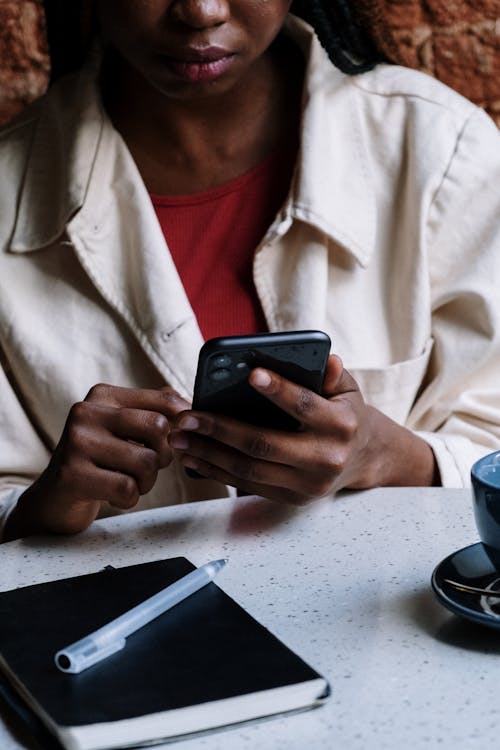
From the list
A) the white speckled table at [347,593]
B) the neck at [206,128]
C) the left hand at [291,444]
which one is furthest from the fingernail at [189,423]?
the neck at [206,128]

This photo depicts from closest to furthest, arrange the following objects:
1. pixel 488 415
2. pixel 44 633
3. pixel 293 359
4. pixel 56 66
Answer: pixel 44 633, pixel 293 359, pixel 488 415, pixel 56 66

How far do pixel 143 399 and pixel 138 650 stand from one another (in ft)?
1.12

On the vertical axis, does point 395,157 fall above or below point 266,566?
above

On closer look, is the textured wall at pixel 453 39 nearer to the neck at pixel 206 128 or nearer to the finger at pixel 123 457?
the neck at pixel 206 128

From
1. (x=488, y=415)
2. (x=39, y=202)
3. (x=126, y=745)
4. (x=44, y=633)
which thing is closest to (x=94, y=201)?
(x=39, y=202)

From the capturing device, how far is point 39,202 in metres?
1.44

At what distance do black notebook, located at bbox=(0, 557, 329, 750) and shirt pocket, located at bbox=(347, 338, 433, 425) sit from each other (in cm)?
57

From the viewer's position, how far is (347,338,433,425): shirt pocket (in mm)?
1376

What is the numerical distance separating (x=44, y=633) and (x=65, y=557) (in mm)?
197

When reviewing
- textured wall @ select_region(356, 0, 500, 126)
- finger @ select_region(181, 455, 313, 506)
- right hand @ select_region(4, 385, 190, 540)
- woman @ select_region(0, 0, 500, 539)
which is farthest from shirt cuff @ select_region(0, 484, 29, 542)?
textured wall @ select_region(356, 0, 500, 126)

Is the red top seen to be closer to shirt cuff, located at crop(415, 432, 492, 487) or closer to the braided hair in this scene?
the braided hair

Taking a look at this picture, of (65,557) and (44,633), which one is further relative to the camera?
(65,557)

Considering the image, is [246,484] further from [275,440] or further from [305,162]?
[305,162]

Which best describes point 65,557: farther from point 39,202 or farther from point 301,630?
point 39,202
